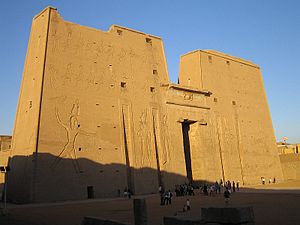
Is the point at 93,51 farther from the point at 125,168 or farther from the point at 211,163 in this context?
the point at 211,163

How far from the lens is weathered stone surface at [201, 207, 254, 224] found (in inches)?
212

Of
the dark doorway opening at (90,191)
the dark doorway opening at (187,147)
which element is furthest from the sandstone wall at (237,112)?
the dark doorway opening at (90,191)

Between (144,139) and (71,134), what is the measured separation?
5.51 m

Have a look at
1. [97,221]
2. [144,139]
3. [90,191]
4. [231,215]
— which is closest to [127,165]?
[144,139]

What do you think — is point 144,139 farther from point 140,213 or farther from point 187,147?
point 140,213

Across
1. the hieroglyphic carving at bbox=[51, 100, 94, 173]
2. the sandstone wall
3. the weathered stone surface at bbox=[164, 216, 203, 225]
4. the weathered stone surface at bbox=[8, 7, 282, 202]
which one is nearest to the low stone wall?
the sandstone wall

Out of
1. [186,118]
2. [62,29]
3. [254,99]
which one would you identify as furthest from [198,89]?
[62,29]

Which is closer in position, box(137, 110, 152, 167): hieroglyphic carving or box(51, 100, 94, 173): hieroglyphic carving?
box(51, 100, 94, 173): hieroglyphic carving

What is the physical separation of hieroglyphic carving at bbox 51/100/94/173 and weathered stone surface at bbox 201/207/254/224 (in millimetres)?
14261

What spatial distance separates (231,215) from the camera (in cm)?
545

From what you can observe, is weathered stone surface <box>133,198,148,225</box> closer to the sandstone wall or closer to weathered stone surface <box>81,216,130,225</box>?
weathered stone surface <box>81,216,130,225</box>

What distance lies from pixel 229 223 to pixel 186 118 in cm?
2119

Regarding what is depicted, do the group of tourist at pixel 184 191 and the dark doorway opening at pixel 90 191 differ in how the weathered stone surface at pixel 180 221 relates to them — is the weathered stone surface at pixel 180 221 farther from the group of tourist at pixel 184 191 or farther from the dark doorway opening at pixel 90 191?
the group of tourist at pixel 184 191

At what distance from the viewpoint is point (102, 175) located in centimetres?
2039
